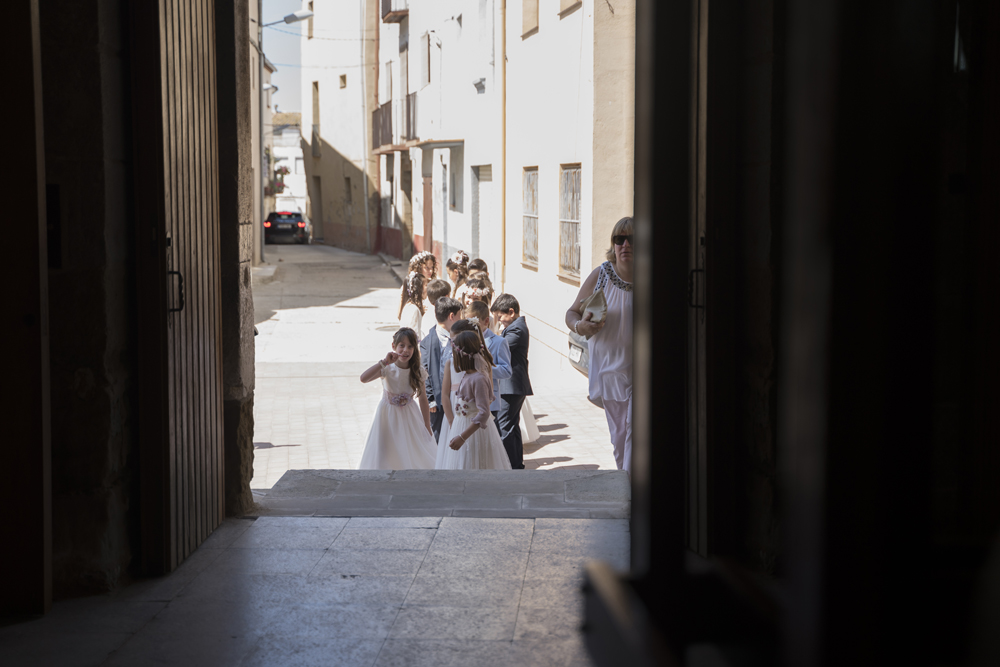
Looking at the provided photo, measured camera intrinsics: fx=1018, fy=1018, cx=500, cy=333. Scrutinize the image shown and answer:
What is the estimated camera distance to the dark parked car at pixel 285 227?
135ft

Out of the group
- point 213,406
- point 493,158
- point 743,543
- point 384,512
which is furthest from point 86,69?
point 493,158

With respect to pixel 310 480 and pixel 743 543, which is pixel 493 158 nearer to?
pixel 310 480

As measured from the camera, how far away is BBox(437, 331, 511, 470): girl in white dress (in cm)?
600

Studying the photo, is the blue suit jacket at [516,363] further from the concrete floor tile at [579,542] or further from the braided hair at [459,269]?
the concrete floor tile at [579,542]

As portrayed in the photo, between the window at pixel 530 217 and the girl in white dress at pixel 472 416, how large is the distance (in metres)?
8.10

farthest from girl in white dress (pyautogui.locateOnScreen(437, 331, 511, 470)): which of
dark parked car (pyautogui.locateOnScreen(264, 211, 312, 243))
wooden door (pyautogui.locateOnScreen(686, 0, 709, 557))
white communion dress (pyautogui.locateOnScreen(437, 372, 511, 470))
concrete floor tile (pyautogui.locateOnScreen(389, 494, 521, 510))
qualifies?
dark parked car (pyautogui.locateOnScreen(264, 211, 312, 243))

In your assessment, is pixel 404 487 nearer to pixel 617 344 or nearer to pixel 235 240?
pixel 617 344

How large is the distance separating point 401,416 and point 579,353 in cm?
510

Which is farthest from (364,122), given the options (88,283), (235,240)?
(88,283)

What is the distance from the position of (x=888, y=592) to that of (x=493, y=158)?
16.3 meters

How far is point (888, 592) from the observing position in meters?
0.78

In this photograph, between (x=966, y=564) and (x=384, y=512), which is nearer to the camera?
(x=966, y=564)

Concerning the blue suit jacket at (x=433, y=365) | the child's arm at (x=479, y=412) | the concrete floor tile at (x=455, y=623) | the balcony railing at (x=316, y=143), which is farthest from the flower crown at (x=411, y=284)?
the balcony railing at (x=316, y=143)

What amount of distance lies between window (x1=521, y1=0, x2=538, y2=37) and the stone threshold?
939 cm
